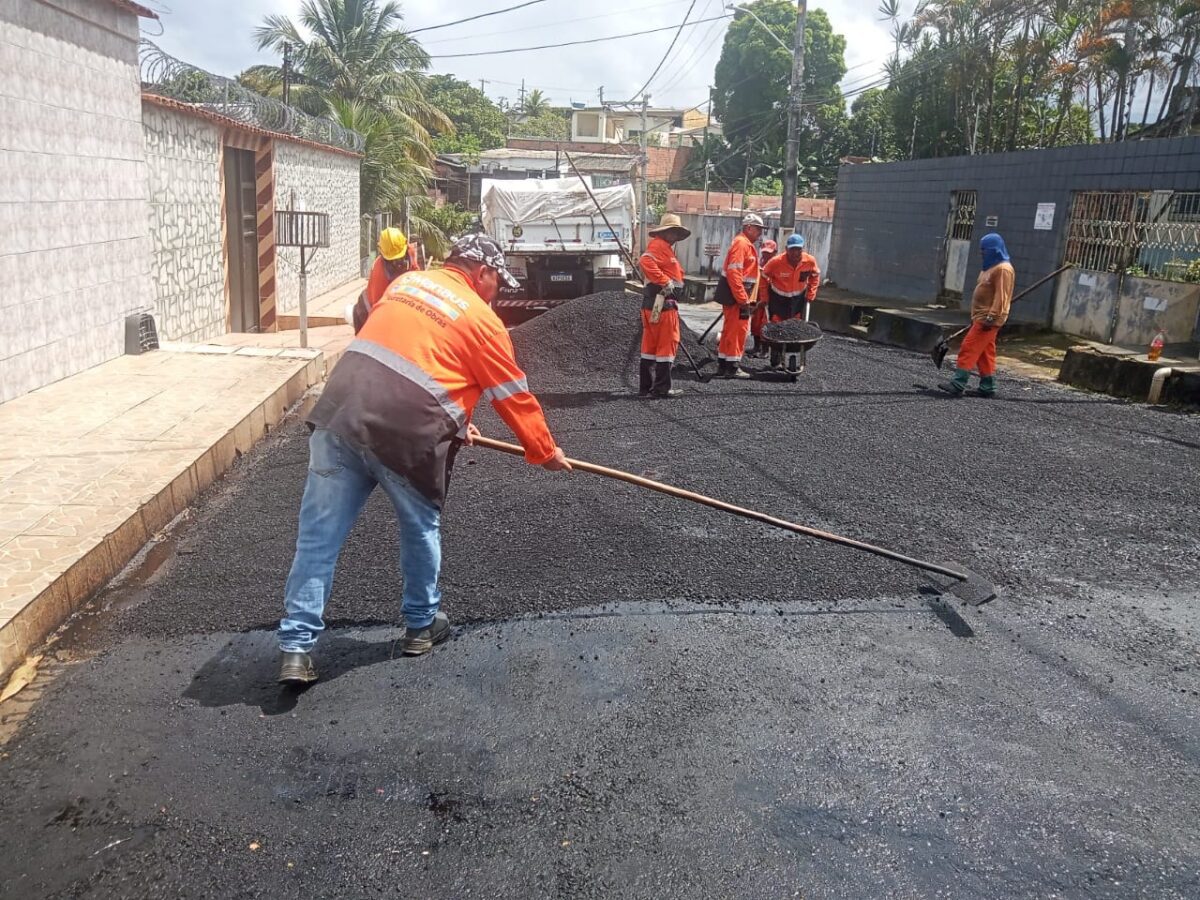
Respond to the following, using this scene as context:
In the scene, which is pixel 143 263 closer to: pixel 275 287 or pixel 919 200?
pixel 275 287

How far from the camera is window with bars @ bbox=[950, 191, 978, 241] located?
52.6 ft

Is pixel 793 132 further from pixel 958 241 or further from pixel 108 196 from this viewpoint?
pixel 108 196

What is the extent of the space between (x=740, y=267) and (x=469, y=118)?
159ft

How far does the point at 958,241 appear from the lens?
16.4 metres

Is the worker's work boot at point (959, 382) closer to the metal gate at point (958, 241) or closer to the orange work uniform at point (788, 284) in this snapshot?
the orange work uniform at point (788, 284)

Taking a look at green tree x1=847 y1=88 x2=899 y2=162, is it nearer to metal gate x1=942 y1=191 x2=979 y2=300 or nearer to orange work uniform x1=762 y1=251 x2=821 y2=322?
metal gate x1=942 y1=191 x2=979 y2=300

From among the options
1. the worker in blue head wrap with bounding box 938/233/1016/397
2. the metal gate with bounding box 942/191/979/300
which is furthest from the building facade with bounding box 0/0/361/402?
the metal gate with bounding box 942/191/979/300

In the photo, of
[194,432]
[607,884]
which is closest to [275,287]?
[194,432]

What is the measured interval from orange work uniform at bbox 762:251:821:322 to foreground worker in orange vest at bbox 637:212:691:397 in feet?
8.10

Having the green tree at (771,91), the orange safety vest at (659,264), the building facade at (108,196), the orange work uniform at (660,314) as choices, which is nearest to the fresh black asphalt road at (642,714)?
the building facade at (108,196)

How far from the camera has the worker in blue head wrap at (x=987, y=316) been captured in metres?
8.44

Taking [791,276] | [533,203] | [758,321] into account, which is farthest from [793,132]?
[791,276]

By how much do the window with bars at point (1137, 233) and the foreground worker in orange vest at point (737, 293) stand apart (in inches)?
219

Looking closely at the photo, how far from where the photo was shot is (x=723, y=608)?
3.99 metres
